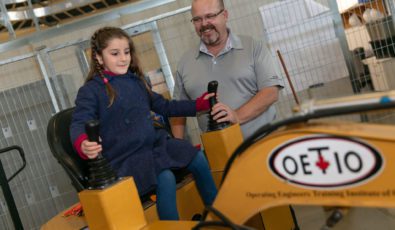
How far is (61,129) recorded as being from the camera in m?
1.76

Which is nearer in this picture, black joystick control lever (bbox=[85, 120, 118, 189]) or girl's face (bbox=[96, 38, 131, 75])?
black joystick control lever (bbox=[85, 120, 118, 189])

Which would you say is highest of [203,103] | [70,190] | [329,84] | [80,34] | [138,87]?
[80,34]

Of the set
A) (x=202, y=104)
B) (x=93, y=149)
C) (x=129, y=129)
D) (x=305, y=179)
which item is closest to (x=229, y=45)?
(x=202, y=104)

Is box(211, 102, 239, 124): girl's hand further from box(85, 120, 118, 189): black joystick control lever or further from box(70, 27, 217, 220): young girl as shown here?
box(85, 120, 118, 189): black joystick control lever

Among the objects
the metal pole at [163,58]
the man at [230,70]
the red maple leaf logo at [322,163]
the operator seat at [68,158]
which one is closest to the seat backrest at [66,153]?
the operator seat at [68,158]

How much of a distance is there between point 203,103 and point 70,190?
2.06m

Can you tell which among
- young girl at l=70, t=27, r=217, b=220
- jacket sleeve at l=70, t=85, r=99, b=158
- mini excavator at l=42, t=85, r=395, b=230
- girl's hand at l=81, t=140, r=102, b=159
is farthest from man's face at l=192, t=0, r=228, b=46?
mini excavator at l=42, t=85, r=395, b=230

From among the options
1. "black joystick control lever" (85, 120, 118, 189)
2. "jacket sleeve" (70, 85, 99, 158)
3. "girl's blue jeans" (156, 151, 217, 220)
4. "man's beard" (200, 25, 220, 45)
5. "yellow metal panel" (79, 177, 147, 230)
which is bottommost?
"girl's blue jeans" (156, 151, 217, 220)

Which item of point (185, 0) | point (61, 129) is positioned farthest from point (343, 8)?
point (61, 129)

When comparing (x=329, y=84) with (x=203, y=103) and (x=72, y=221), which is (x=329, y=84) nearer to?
(x=203, y=103)

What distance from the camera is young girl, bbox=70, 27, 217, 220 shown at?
1.47 metres

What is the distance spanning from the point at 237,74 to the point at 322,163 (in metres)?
1.63

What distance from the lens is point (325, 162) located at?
769 millimetres

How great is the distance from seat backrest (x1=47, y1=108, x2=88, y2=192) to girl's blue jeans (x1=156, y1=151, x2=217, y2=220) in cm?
35
